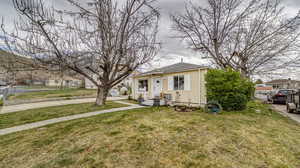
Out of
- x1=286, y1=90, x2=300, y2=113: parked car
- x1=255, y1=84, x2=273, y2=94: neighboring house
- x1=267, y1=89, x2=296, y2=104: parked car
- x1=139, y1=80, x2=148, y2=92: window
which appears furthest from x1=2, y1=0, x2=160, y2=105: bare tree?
x1=255, y1=84, x2=273, y2=94: neighboring house

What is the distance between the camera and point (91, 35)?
24.6 feet

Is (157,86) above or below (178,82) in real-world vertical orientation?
below

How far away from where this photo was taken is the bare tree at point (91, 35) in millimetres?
6051

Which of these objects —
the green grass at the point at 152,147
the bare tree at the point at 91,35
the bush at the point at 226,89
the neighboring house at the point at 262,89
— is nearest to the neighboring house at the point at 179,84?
the bush at the point at 226,89

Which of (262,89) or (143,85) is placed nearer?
(143,85)

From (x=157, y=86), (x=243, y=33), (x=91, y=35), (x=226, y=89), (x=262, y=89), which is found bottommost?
(x=262, y=89)

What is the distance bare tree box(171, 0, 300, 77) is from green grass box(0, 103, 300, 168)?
1010cm

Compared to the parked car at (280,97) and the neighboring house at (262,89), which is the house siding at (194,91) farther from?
the neighboring house at (262,89)

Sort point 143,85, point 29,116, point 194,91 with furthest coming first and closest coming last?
point 143,85 < point 194,91 < point 29,116

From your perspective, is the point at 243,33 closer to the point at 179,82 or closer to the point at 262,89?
the point at 179,82

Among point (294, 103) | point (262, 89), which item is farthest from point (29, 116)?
point (262, 89)

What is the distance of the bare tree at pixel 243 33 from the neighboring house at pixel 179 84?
471 cm

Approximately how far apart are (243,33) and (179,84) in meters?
8.53

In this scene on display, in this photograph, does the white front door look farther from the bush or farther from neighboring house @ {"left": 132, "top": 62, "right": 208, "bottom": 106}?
the bush
